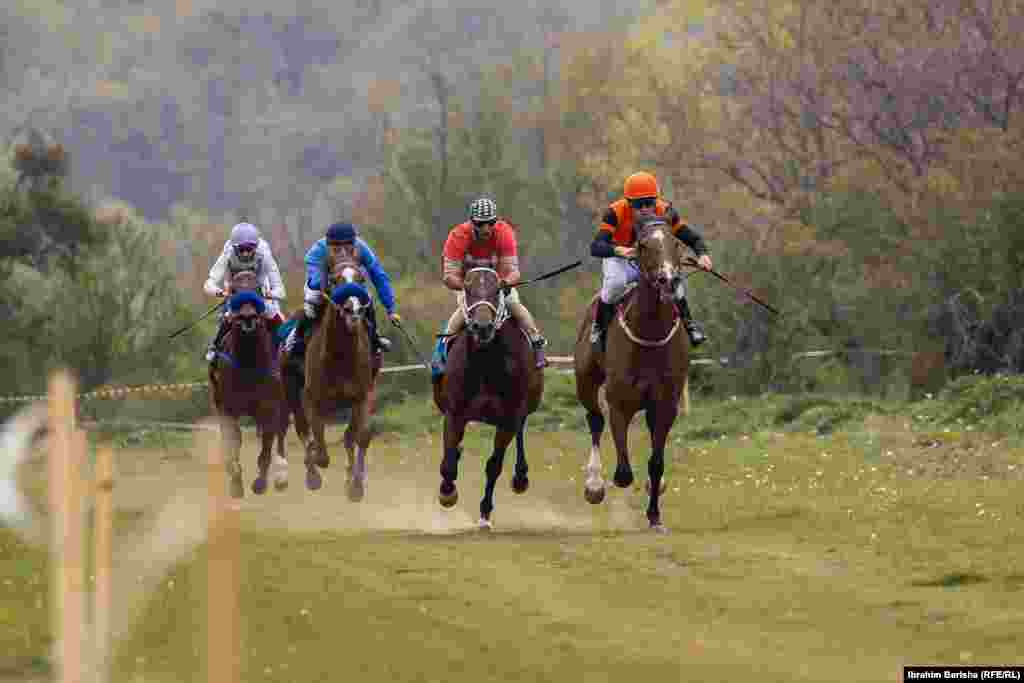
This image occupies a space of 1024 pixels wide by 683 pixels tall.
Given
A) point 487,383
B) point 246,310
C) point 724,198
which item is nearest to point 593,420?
point 487,383

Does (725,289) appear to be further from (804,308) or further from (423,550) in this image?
(423,550)

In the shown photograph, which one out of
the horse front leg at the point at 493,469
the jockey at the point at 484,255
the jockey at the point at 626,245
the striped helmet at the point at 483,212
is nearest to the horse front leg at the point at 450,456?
the horse front leg at the point at 493,469

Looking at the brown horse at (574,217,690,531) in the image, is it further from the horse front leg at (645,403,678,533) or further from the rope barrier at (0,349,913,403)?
the rope barrier at (0,349,913,403)

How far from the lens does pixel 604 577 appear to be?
50.7ft

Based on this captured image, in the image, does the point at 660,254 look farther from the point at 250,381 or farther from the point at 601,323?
the point at 250,381

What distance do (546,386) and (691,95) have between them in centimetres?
1976

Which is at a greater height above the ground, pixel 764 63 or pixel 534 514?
pixel 764 63

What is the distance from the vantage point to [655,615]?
13.7 metres

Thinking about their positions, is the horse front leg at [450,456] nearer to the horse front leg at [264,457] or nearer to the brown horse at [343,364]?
the brown horse at [343,364]

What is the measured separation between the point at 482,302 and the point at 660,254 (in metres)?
1.63

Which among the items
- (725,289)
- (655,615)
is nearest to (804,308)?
(725,289)

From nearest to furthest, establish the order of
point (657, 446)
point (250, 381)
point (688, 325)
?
point (657, 446) < point (688, 325) < point (250, 381)

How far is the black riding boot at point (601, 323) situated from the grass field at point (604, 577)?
5.84 ft

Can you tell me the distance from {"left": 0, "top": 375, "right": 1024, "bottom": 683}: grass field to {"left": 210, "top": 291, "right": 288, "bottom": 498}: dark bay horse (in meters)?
0.60
